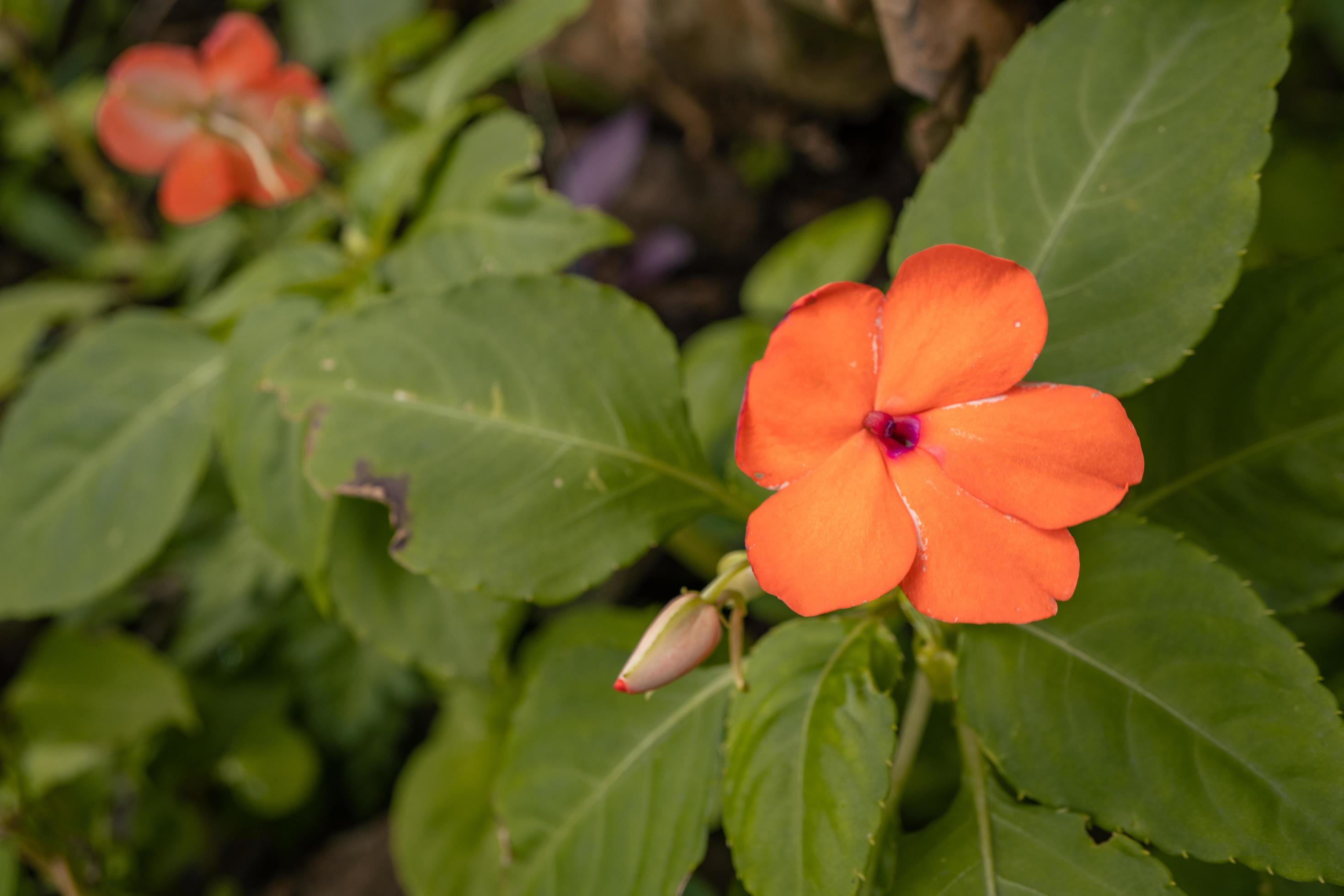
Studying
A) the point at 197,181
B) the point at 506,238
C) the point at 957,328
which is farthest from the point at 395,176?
the point at 957,328

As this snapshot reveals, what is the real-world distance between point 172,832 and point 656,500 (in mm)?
1560

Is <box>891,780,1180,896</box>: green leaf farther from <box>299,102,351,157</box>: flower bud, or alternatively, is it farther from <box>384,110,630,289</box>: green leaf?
<box>299,102,351,157</box>: flower bud

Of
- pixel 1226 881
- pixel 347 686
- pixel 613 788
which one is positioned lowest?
pixel 347 686

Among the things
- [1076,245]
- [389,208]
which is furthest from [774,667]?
[389,208]

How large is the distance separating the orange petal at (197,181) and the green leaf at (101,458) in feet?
0.59

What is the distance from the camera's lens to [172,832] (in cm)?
176

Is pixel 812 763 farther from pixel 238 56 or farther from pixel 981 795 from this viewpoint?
pixel 238 56

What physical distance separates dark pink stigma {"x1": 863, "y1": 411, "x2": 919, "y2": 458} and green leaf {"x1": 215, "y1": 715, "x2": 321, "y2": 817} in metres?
1.58

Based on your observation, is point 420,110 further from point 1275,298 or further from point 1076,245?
point 1275,298

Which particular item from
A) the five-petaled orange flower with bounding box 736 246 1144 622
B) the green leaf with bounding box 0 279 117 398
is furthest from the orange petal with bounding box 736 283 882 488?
the green leaf with bounding box 0 279 117 398

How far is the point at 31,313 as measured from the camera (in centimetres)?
181

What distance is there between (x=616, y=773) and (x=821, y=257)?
42.0 inches

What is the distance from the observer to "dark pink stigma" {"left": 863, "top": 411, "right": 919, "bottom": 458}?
0.59 metres

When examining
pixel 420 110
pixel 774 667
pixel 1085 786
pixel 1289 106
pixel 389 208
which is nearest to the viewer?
pixel 1085 786
